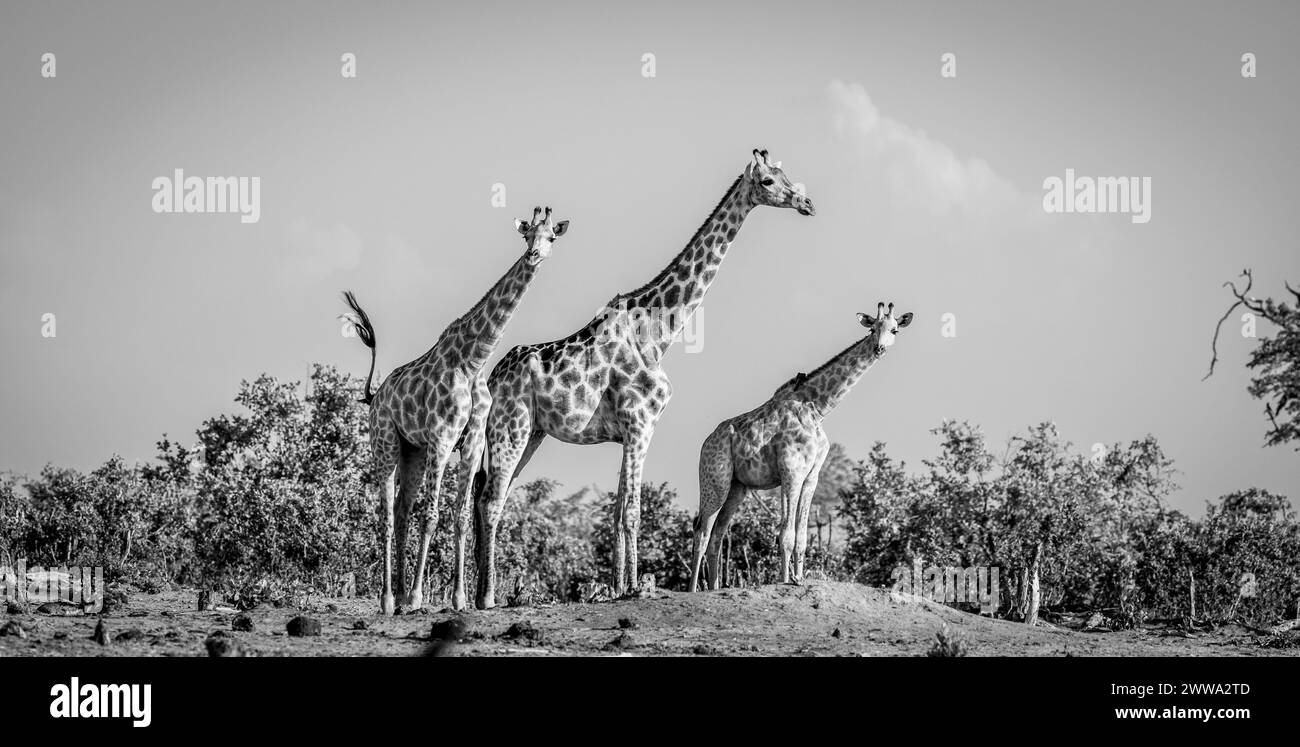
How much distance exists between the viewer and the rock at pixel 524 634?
19.5 metres

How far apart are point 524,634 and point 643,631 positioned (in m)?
1.76

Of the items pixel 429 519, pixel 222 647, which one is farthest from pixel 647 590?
pixel 222 647

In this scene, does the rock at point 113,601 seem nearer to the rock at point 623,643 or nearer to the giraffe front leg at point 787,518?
the rock at point 623,643

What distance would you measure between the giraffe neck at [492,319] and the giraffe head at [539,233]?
282 mm

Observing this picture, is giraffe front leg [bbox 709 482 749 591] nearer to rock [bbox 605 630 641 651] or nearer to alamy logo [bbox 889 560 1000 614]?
alamy logo [bbox 889 560 1000 614]

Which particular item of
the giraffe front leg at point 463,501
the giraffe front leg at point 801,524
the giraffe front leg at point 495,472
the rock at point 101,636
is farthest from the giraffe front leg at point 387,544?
the giraffe front leg at point 801,524

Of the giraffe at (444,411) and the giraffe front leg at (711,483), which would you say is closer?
the giraffe at (444,411)

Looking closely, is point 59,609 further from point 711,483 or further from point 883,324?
point 883,324

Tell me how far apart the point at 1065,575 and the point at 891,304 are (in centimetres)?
821

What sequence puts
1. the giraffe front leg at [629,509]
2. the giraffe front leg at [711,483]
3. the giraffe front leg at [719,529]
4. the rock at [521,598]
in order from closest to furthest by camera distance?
the giraffe front leg at [629,509] → the rock at [521,598] → the giraffe front leg at [711,483] → the giraffe front leg at [719,529]

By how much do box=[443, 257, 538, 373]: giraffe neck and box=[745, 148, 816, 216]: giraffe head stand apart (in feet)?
13.1

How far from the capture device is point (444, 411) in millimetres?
22484
